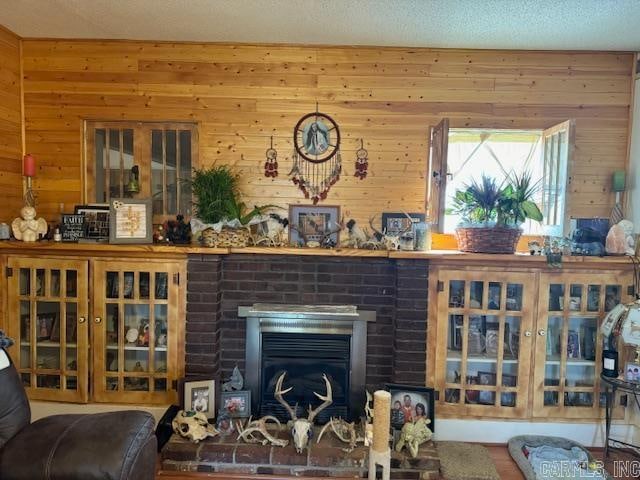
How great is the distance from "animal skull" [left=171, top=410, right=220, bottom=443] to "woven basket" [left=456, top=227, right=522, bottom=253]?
6.70ft

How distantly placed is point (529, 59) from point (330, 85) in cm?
146

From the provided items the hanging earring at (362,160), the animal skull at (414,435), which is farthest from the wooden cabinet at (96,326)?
the animal skull at (414,435)

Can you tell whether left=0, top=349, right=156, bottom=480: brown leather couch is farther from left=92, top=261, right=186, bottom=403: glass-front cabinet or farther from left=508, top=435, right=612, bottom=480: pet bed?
left=508, top=435, right=612, bottom=480: pet bed

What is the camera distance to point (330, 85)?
9.53 ft

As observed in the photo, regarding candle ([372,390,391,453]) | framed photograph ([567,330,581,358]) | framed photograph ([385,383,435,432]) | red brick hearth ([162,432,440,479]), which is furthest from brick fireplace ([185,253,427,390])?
candle ([372,390,391,453])

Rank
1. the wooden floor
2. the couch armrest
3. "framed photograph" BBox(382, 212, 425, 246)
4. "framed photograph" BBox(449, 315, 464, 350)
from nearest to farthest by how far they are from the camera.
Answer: the couch armrest < the wooden floor < "framed photograph" BBox(449, 315, 464, 350) < "framed photograph" BBox(382, 212, 425, 246)

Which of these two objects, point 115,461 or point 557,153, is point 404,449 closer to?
point 115,461

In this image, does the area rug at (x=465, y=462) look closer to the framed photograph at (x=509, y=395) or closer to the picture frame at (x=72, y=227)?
the framed photograph at (x=509, y=395)

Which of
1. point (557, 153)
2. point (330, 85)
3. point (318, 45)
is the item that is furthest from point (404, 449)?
point (318, 45)

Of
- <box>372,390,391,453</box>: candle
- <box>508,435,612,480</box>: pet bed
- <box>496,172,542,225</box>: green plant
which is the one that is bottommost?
<box>508,435,612,480</box>: pet bed

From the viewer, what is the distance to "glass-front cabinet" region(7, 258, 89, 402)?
8.86 ft

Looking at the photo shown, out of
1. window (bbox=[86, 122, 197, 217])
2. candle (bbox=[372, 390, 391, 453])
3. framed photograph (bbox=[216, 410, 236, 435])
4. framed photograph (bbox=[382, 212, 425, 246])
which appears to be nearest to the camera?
candle (bbox=[372, 390, 391, 453])

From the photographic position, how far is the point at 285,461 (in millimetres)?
2336

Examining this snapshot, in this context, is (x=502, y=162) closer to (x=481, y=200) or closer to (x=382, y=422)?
(x=481, y=200)
